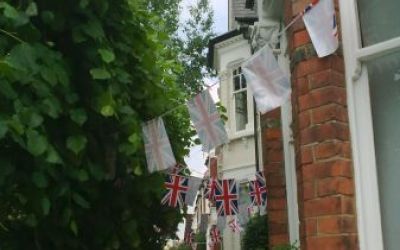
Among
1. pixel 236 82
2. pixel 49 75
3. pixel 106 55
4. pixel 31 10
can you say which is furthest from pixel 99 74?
pixel 236 82

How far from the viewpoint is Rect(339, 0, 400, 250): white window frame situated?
2697 mm

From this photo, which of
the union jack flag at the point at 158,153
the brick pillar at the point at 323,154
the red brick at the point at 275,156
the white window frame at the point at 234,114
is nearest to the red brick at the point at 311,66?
the brick pillar at the point at 323,154

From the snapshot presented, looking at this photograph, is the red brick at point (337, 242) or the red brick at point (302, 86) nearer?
the red brick at point (337, 242)

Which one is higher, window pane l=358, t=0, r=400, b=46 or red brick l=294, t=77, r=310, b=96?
window pane l=358, t=0, r=400, b=46

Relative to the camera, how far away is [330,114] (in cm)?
283

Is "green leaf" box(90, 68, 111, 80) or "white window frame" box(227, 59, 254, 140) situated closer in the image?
"green leaf" box(90, 68, 111, 80)

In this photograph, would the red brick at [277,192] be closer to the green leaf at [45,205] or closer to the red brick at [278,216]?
the red brick at [278,216]

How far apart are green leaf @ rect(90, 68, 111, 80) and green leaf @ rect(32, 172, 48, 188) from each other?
68 centimetres

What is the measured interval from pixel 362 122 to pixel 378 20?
525 mm

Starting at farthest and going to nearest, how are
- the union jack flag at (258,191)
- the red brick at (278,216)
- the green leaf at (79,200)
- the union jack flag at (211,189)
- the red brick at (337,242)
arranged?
the union jack flag at (211,189) < the union jack flag at (258,191) < the red brick at (278,216) < the green leaf at (79,200) < the red brick at (337,242)

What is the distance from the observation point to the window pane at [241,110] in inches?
643

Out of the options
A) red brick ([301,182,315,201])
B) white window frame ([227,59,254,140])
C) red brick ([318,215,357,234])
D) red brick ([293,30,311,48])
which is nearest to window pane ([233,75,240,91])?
white window frame ([227,59,254,140])

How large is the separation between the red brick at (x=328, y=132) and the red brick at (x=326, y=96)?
115 mm

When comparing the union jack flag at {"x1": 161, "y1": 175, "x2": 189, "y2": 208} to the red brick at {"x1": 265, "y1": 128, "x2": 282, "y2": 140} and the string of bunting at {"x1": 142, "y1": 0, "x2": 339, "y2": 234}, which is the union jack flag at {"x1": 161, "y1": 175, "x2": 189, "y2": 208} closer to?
the string of bunting at {"x1": 142, "y1": 0, "x2": 339, "y2": 234}
